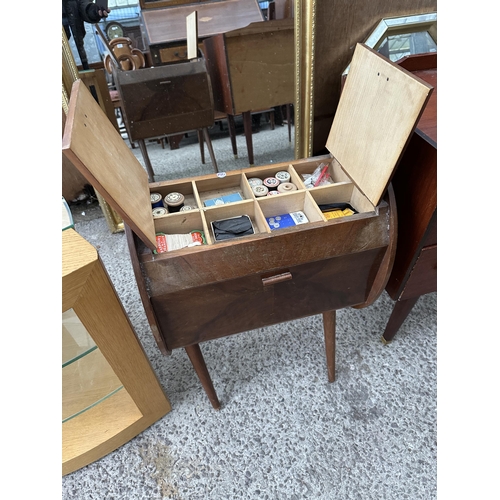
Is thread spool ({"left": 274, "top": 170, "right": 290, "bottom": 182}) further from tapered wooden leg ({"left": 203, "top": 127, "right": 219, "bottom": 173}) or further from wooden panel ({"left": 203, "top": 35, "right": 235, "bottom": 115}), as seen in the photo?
tapered wooden leg ({"left": 203, "top": 127, "right": 219, "bottom": 173})

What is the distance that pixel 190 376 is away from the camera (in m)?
1.26

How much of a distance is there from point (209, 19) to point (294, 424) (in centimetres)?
165

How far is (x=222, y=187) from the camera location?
0.94 meters

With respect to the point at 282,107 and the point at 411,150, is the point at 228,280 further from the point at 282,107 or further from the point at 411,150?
the point at 282,107

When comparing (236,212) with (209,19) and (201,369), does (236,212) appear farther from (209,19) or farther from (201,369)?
(209,19)

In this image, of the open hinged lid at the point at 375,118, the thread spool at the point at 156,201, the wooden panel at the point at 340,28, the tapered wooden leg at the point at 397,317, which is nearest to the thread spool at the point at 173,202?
the thread spool at the point at 156,201

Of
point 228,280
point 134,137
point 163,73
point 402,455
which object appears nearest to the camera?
point 228,280

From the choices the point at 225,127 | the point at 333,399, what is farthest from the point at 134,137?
the point at 333,399

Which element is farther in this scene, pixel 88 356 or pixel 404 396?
pixel 404 396

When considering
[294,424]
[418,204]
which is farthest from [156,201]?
[294,424]

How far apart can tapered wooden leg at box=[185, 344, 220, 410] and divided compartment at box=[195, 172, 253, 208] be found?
1.32 ft

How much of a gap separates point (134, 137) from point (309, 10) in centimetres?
95

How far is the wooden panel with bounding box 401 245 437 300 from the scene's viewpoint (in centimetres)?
90

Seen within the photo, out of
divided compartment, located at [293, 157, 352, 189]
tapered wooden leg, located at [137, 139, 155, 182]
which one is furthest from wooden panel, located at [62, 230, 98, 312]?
tapered wooden leg, located at [137, 139, 155, 182]
